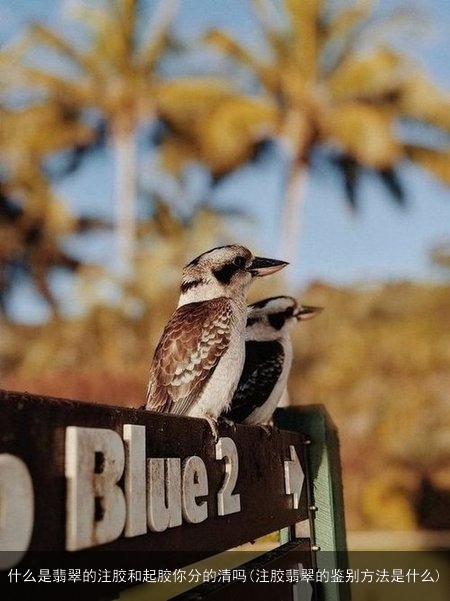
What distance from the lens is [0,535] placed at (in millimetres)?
968

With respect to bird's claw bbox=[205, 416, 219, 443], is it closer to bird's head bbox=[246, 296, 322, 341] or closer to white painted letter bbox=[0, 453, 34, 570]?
white painted letter bbox=[0, 453, 34, 570]

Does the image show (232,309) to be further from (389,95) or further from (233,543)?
(389,95)

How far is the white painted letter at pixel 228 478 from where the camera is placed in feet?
5.47

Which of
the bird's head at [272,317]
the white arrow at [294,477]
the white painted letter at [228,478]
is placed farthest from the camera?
the bird's head at [272,317]

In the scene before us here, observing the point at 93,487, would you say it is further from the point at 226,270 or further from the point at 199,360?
the point at 226,270

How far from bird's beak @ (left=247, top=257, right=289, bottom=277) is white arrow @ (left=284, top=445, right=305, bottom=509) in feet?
2.68

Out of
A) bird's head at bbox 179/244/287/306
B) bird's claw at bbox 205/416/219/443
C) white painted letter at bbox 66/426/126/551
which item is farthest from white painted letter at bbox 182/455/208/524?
bird's head at bbox 179/244/287/306

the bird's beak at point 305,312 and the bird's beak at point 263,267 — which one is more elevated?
the bird's beak at point 305,312

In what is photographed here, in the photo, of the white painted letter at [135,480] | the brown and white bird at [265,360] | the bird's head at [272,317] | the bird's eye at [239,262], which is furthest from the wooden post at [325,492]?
the bird's head at [272,317]

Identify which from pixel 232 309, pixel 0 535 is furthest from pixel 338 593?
pixel 0 535

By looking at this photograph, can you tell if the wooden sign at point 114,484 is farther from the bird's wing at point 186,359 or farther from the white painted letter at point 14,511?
the bird's wing at point 186,359

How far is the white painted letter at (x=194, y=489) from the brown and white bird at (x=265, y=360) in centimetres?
141

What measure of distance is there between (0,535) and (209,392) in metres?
1.63

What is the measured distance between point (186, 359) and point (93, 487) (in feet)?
4.73
